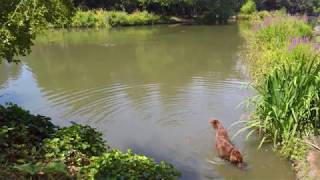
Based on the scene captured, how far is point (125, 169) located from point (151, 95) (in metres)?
6.95

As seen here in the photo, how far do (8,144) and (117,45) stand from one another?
1761 cm

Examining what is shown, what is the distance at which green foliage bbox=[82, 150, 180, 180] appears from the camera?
16.7 feet

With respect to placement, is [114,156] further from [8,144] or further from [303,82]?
[303,82]

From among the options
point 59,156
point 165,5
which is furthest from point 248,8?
point 59,156

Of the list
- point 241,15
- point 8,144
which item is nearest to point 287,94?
point 8,144

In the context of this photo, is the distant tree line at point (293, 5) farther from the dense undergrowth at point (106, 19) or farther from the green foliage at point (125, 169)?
the green foliage at point (125, 169)

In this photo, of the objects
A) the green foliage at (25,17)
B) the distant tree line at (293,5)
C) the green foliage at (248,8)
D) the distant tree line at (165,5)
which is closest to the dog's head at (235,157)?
the green foliage at (25,17)

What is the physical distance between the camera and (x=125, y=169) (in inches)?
204

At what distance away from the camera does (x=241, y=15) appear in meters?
45.9

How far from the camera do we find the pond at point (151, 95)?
789cm

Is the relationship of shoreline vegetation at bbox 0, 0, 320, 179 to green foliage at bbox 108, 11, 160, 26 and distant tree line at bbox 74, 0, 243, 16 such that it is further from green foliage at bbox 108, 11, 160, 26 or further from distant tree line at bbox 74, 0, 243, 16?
distant tree line at bbox 74, 0, 243, 16

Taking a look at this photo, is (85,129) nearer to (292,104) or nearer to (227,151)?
(227,151)

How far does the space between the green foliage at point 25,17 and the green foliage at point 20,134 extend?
92 cm

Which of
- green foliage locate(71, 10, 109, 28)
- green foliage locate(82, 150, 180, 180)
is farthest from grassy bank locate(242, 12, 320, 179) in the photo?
green foliage locate(71, 10, 109, 28)
